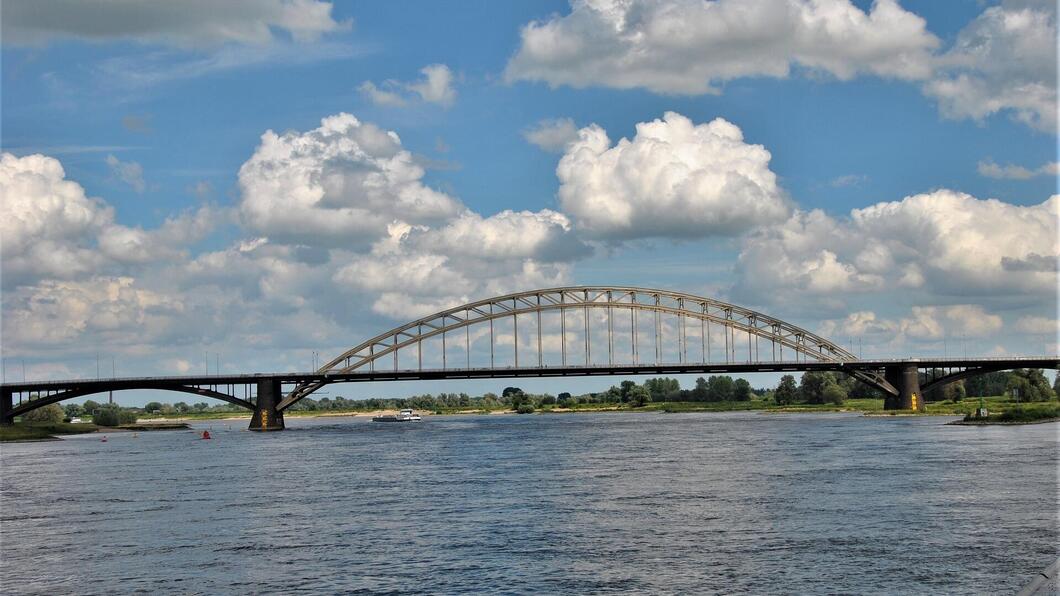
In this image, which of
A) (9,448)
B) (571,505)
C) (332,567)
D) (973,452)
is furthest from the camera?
(9,448)

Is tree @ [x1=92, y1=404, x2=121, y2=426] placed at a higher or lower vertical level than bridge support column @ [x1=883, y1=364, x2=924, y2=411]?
lower

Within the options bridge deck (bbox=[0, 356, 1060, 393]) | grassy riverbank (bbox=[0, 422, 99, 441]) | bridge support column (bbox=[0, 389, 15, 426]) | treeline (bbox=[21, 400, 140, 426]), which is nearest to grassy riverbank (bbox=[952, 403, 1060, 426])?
bridge deck (bbox=[0, 356, 1060, 393])

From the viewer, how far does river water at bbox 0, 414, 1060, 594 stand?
112 feet

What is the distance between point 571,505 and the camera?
1986 inches

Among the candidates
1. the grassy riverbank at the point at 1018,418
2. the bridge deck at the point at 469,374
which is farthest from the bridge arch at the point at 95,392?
the grassy riverbank at the point at 1018,418

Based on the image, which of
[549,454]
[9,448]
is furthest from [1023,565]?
[9,448]

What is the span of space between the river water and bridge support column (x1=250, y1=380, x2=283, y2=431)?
5915 cm

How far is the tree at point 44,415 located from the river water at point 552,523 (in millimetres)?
90719

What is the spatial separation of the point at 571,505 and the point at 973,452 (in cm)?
3680

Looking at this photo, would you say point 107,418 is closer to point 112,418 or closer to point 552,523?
point 112,418

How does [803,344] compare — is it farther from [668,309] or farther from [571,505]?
[571,505]

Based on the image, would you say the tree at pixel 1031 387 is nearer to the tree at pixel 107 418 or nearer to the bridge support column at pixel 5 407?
the bridge support column at pixel 5 407

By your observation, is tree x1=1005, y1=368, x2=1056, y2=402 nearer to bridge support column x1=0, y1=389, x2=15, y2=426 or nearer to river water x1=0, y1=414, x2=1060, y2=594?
river water x1=0, y1=414, x2=1060, y2=594

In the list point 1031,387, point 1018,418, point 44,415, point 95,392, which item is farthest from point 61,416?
point 1031,387
